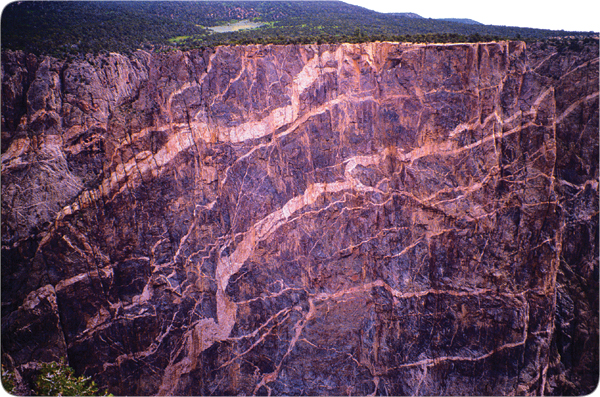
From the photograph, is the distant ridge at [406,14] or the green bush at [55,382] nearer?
the green bush at [55,382]

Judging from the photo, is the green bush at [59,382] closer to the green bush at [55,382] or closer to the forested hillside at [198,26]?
the green bush at [55,382]

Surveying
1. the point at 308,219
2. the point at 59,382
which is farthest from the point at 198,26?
the point at 59,382

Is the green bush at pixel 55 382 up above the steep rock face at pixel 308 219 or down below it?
below

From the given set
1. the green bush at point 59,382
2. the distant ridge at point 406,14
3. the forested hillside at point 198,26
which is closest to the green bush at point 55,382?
the green bush at point 59,382

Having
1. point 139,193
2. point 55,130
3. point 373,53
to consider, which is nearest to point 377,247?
point 373,53

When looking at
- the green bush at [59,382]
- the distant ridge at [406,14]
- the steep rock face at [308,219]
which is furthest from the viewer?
the distant ridge at [406,14]

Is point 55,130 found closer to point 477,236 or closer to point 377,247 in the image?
point 377,247
